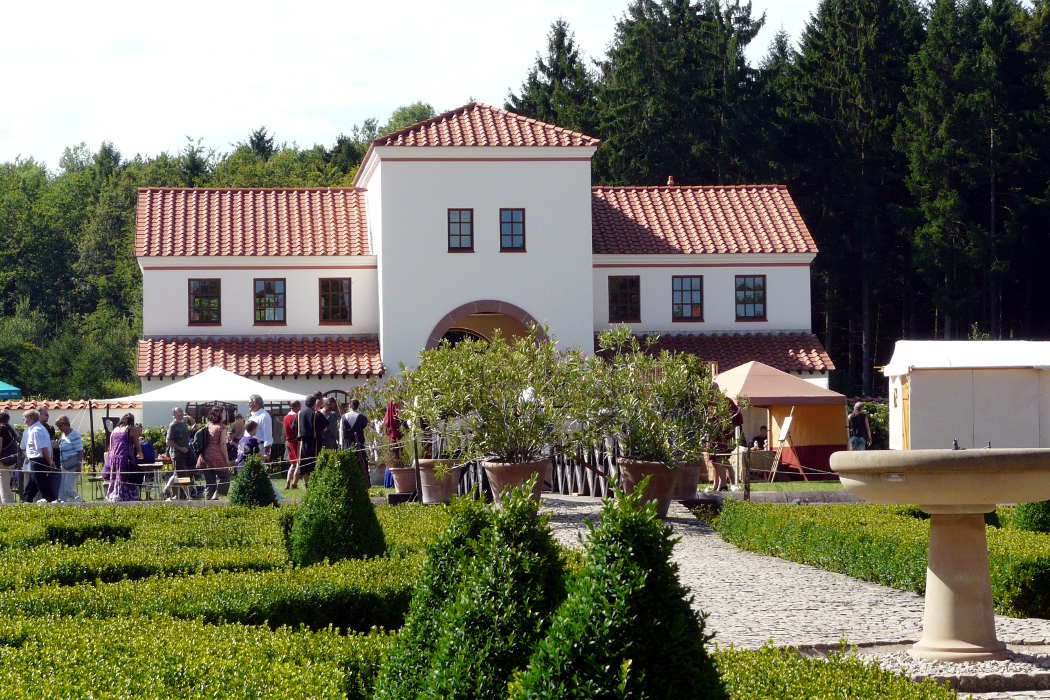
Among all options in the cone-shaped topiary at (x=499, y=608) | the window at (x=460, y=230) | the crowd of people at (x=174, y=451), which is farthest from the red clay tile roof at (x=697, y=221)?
the cone-shaped topiary at (x=499, y=608)

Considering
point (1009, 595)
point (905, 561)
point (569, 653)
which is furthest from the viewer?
point (905, 561)

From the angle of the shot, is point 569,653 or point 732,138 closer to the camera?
point 569,653

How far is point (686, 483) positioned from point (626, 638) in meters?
15.0

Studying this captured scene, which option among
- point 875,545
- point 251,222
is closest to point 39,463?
point 875,545

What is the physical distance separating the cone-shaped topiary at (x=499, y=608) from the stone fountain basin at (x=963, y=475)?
11.1 ft

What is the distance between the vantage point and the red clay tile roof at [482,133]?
110 feet

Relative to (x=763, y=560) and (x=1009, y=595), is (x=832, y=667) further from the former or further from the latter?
(x=763, y=560)

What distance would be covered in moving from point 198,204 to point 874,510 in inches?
960

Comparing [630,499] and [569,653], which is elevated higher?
[630,499]

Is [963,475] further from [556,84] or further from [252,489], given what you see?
[556,84]

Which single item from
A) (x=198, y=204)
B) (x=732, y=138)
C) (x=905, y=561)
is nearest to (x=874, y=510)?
(x=905, y=561)

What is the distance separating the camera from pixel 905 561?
41.4ft

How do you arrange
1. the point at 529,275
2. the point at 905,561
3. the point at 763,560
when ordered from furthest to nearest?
1. the point at 529,275
2. the point at 763,560
3. the point at 905,561

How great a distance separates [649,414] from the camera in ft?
61.4
